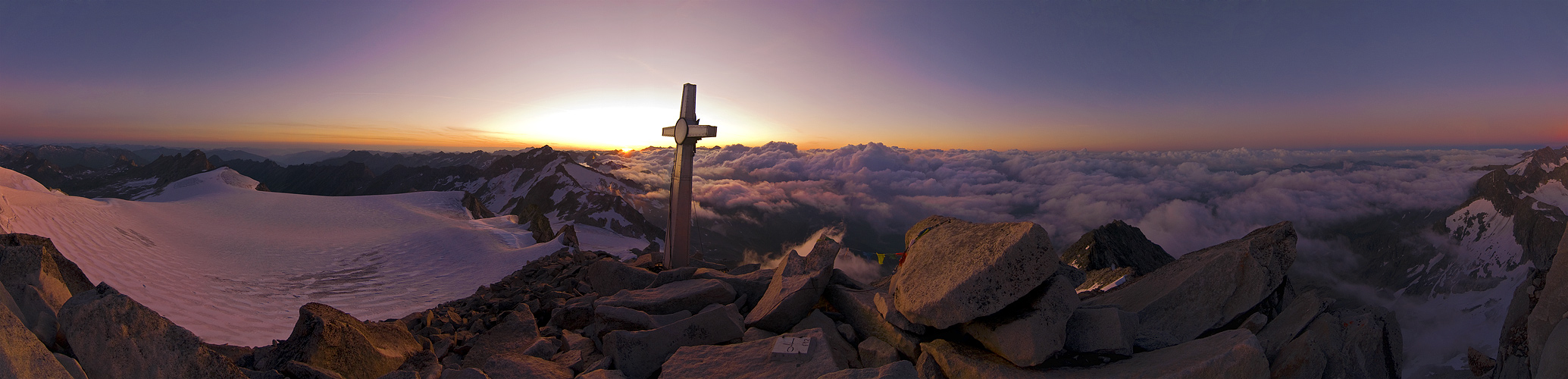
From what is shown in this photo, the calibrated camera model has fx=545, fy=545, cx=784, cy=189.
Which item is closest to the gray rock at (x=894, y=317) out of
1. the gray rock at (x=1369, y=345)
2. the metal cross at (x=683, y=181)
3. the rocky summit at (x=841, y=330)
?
the rocky summit at (x=841, y=330)

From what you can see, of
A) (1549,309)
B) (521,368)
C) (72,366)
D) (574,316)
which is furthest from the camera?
(574,316)

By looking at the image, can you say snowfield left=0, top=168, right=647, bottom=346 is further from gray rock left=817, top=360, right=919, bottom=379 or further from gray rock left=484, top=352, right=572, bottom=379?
gray rock left=817, top=360, right=919, bottom=379

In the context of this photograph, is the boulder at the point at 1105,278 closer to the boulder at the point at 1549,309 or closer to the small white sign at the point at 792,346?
the boulder at the point at 1549,309

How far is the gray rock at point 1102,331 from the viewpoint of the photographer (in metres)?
6.71

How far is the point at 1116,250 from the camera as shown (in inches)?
2891

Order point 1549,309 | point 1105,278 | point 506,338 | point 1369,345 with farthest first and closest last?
point 1105,278
point 506,338
point 1369,345
point 1549,309

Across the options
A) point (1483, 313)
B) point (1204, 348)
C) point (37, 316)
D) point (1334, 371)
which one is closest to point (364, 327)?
point (37, 316)

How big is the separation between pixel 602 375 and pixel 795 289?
3202 millimetres

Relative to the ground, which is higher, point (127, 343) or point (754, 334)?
point (127, 343)

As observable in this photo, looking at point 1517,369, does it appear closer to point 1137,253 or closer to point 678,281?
point 678,281

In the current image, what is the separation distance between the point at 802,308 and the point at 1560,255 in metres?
10.6

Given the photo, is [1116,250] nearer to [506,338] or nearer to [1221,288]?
[1221,288]

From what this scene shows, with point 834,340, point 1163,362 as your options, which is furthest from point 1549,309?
point 834,340

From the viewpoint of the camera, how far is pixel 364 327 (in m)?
7.66
